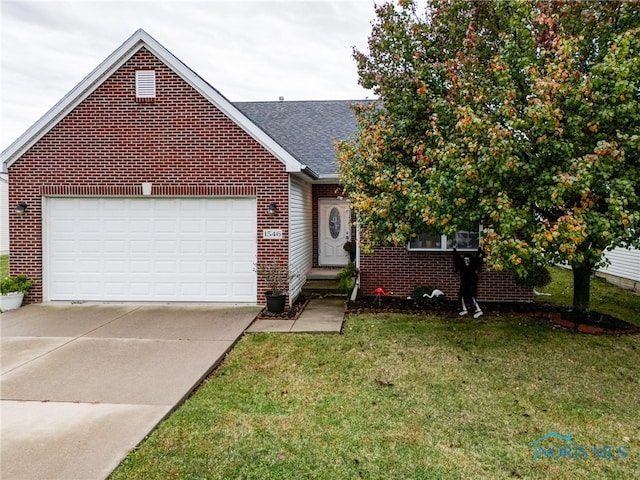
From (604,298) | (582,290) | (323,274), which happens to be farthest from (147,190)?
(604,298)

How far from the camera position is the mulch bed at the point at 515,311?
7957 millimetres

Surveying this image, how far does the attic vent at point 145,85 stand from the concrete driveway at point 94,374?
4.66 meters

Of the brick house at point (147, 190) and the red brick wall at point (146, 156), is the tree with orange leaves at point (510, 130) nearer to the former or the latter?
the red brick wall at point (146, 156)

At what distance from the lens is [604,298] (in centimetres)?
1111

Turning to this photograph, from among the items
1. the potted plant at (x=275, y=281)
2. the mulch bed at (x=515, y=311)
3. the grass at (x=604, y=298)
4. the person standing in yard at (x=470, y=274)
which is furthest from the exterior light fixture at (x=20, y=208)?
the grass at (x=604, y=298)

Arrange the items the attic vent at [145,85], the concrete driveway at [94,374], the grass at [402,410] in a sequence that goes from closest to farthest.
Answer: the grass at [402,410], the concrete driveway at [94,374], the attic vent at [145,85]

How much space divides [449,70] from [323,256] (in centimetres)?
778

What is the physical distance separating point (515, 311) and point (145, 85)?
9.60 m

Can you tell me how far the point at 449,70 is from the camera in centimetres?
734

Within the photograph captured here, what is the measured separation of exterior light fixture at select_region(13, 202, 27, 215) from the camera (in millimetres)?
9370

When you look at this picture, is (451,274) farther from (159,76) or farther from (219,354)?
(159,76)

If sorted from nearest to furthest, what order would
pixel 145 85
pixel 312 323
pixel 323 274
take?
pixel 312 323
pixel 145 85
pixel 323 274

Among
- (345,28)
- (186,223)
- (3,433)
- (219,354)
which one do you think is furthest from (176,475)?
(345,28)

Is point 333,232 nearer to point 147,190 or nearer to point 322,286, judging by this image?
point 322,286
